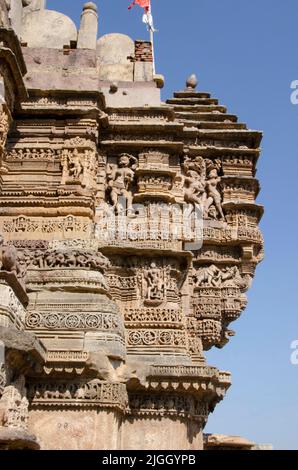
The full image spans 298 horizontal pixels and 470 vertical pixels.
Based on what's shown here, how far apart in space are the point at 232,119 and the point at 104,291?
832cm

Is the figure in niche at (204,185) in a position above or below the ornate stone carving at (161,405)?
above

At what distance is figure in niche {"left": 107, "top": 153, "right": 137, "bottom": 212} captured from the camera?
1598 cm

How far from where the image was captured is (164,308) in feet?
46.2

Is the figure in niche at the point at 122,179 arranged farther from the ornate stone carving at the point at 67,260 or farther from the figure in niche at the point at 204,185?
the ornate stone carving at the point at 67,260

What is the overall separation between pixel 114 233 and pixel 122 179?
Answer: 163 centimetres

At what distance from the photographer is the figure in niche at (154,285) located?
1429 cm

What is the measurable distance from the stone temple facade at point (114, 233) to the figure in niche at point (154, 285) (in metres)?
0.02

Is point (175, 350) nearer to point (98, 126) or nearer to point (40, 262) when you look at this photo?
point (40, 262)

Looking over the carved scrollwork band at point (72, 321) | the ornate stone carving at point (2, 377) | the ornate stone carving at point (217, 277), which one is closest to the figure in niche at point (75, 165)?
the ornate stone carving at point (217, 277)

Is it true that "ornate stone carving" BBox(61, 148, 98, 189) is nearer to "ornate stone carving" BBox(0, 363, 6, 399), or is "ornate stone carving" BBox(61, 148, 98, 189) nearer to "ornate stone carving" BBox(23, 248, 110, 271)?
"ornate stone carving" BBox(23, 248, 110, 271)

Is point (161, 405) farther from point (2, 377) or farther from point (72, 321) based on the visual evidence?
point (2, 377)

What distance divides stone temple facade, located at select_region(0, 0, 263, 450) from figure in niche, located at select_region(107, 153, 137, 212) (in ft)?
0.12

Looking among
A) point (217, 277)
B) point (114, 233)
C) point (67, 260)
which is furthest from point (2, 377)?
point (217, 277)

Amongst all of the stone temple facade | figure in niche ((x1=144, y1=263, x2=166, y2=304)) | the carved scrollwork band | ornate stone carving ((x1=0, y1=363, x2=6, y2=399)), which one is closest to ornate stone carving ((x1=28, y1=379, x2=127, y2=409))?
the stone temple facade
